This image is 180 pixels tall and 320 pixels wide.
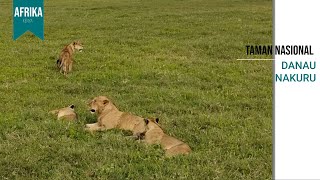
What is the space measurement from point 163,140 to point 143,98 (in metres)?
3.39

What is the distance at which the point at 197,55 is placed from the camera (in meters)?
17.3

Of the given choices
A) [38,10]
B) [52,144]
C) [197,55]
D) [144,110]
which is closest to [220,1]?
[38,10]

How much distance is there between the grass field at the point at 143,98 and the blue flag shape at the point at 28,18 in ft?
2.34

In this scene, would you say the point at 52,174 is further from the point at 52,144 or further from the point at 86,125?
the point at 86,125

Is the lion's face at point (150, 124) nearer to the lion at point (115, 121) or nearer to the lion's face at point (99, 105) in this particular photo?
the lion at point (115, 121)

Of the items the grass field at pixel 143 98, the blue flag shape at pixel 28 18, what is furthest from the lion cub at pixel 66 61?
the blue flag shape at pixel 28 18

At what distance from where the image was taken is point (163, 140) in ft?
26.4

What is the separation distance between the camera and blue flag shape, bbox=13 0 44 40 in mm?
23867

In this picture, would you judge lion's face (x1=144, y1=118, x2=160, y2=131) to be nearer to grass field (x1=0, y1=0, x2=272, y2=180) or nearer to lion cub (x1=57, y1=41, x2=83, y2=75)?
grass field (x1=0, y1=0, x2=272, y2=180)

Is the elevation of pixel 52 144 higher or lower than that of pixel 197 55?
lower

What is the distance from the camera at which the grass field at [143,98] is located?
292 inches

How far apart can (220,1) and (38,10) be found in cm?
1562

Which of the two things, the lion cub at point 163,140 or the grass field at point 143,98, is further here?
the lion cub at point 163,140

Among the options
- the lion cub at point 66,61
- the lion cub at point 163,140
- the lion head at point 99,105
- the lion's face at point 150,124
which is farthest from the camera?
the lion cub at point 66,61
